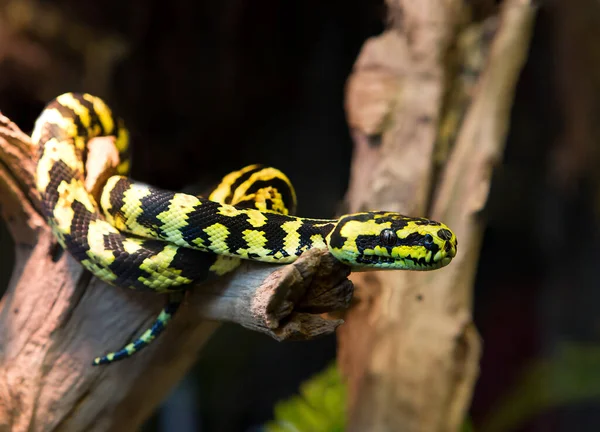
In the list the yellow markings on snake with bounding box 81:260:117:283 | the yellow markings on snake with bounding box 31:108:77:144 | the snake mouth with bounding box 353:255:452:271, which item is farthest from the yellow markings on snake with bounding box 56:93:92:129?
the snake mouth with bounding box 353:255:452:271

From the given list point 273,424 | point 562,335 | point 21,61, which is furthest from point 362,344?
point 21,61

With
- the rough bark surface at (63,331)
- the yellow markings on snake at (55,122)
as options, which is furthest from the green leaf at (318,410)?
the yellow markings on snake at (55,122)

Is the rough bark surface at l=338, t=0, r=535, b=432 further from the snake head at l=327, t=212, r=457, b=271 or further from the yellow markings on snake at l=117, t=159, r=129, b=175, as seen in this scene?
the yellow markings on snake at l=117, t=159, r=129, b=175

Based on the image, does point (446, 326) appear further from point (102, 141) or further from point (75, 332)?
point (102, 141)

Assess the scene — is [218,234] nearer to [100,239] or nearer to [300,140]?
[100,239]

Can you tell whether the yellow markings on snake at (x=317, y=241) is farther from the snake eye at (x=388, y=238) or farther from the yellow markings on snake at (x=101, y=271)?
the yellow markings on snake at (x=101, y=271)

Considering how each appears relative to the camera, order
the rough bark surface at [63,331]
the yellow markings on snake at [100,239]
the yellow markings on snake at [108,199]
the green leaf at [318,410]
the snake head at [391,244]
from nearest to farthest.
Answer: the snake head at [391,244]
the yellow markings on snake at [100,239]
the yellow markings on snake at [108,199]
the rough bark surface at [63,331]
the green leaf at [318,410]

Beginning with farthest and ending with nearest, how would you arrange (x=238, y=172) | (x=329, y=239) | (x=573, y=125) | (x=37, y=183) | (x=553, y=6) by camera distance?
(x=573, y=125), (x=553, y=6), (x=238, y=172), (x=37, y=183), (x=329, y=239)
